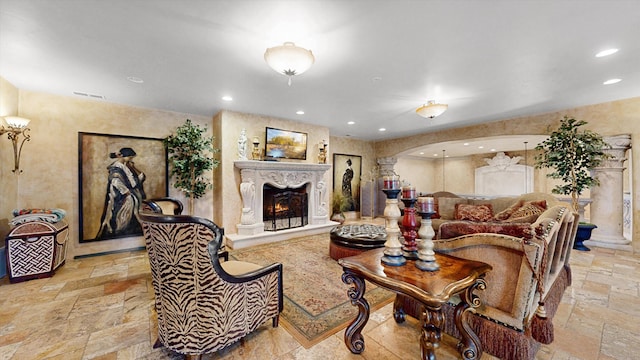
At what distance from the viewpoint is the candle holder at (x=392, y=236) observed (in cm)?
157

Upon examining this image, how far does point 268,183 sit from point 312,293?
2902mm

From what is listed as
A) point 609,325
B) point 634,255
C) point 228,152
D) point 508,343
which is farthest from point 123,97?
→ point 634,255

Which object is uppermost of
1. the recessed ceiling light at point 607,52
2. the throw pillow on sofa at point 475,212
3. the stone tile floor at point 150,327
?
the recessed ceiling light at point 607,52

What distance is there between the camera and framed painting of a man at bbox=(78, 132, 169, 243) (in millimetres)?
3795

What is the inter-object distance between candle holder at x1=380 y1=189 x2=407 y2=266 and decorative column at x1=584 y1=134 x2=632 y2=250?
5.15 metres

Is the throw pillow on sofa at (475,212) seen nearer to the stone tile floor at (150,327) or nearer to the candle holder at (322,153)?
the stone tile floor at (150,327)

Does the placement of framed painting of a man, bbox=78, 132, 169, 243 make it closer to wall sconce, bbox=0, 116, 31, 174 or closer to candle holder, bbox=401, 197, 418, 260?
wall sconce, bbox=0, 116, 31, 174

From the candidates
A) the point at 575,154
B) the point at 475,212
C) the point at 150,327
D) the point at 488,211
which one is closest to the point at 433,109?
the point at 475,212

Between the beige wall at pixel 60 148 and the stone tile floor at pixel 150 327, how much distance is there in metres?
1.13

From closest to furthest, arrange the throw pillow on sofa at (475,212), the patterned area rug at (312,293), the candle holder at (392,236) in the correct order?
the candle holder at (392,236), the patterned area rug at (312,293), the throw pillow on sofa at (475,212)

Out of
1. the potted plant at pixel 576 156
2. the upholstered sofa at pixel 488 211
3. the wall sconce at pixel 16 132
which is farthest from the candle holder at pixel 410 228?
the wall sconce at pixel 16 132

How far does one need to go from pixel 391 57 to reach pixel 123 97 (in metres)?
4.19

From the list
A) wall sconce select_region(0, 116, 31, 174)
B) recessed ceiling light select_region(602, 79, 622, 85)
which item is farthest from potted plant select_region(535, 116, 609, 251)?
wall sconce select_region(0, 116, 31, 174)

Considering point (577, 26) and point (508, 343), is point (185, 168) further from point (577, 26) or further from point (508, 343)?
point (577, 26)
